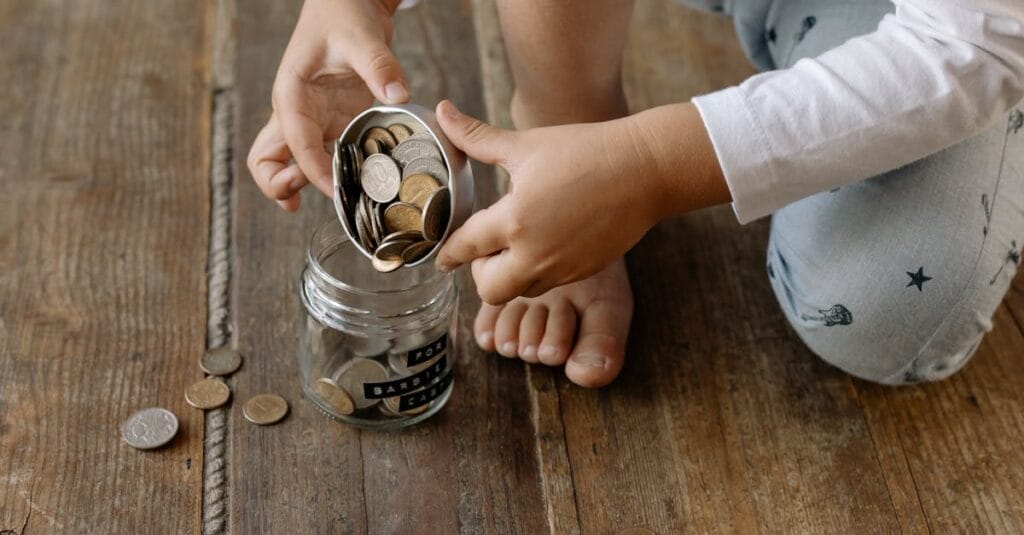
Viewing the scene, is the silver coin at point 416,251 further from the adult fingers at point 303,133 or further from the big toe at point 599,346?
the big toe at point 599,346

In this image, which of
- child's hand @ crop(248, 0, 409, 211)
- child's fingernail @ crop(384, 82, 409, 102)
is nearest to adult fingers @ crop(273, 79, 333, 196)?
child's hand @ crop(248, 0, 409, 211)

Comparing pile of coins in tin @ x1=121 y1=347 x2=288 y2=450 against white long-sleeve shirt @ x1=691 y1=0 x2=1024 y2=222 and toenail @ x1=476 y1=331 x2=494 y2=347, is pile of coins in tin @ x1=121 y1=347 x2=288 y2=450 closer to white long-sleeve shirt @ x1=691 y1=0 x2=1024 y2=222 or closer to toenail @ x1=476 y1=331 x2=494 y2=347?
toenail @ x1=476 y1=331 x2=494 y2=347

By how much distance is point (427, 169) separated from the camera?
87cm

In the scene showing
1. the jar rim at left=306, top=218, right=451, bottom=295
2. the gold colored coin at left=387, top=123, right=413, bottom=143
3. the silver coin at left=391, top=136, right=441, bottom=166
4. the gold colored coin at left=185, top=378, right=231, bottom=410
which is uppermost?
the gold colored coin at left=387, top=123, right=413, bottom=143

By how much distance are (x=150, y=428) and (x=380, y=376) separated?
21cm

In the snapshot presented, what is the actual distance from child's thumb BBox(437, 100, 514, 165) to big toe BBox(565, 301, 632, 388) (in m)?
0.27

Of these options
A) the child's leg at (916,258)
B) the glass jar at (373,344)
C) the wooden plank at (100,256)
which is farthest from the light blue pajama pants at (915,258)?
the wooden plank at (100,256)

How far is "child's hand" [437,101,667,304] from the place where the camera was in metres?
0.86

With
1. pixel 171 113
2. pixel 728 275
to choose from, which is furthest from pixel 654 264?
pixel 171 113

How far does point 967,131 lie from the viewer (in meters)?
0.90

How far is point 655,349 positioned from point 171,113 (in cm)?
65

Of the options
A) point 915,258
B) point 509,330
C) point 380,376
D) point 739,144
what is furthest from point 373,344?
point 915,258

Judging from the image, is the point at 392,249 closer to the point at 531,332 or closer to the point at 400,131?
the point at 400,131

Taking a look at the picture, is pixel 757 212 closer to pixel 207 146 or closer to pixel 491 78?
pixel 491 78
